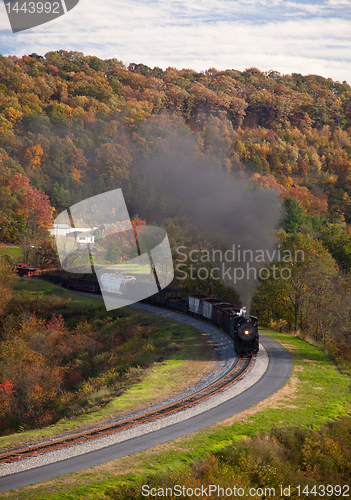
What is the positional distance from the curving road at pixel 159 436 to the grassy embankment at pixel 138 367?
9.43 ft

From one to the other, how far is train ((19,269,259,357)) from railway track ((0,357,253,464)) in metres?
2.72

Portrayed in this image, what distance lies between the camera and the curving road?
12124 millimetres

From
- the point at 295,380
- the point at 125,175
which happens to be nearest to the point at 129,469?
the point at 295,380

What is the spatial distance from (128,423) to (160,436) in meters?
2.07

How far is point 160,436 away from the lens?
48.9 feet

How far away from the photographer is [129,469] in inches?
490

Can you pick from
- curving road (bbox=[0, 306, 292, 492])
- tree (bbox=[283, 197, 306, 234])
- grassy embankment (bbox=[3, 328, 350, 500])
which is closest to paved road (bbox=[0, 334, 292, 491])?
curving road (bbox=[0, 306, 292, 492])

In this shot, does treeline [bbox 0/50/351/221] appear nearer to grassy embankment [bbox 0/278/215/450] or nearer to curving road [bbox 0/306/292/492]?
grassy embankment [bbox 0/278/215/450]

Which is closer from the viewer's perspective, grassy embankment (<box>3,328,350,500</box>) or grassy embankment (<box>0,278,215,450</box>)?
grassy embankment (<box>3,328,350,500</box>)

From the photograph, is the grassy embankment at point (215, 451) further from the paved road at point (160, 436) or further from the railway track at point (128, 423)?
the railway track at point (128, 423)

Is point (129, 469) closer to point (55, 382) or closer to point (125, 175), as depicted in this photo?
point (55, 382)

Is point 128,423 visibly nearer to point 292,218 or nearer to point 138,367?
point 138,367

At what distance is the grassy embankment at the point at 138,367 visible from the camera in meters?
16.9

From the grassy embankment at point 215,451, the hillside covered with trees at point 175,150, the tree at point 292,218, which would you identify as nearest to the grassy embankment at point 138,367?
the grassy embankment at point 215,451
